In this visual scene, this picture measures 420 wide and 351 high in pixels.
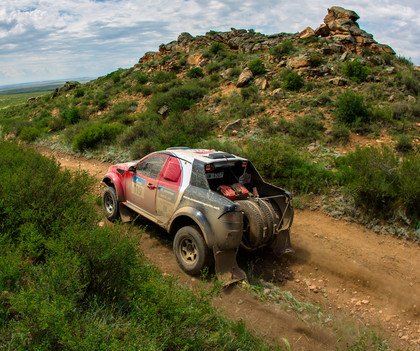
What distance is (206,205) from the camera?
4957 mm

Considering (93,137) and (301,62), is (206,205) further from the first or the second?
(301,62)

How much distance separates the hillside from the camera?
753 cm

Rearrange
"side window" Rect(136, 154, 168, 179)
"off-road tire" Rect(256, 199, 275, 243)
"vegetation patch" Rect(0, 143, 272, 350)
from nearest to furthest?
"vegetation patch" Rect(0, 143, 272, 350) → "off-road tire" Rect(256, 199, 275, 243) → "side window" Rect(136, 154, 168, 179)

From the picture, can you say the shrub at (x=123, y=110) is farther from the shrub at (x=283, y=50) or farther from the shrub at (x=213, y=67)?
the shrub at (x=283, y=50)

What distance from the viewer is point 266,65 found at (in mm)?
19422

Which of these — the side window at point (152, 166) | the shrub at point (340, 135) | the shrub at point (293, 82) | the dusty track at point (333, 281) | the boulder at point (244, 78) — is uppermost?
the boulder at point (244, 78)

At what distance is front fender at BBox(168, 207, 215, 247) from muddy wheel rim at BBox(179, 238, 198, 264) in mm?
338

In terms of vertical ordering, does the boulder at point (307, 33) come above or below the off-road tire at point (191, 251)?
above

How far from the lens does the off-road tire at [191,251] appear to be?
16.0ft

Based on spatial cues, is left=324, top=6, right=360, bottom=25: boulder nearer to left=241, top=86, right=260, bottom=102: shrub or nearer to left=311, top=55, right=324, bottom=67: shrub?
left=311, top=55, right=324, bottom=67: shrub

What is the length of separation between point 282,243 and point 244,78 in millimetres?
13821

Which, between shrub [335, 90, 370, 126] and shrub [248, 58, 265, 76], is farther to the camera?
shrub [248, 58, 265, 76]

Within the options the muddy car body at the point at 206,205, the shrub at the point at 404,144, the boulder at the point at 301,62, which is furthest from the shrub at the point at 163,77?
the muddy car body at the point at 206,205

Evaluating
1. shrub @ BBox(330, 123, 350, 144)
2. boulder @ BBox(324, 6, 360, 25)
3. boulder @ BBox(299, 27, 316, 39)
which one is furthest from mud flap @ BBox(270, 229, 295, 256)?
boulder @ BBox(324, 6, 360, 25)
